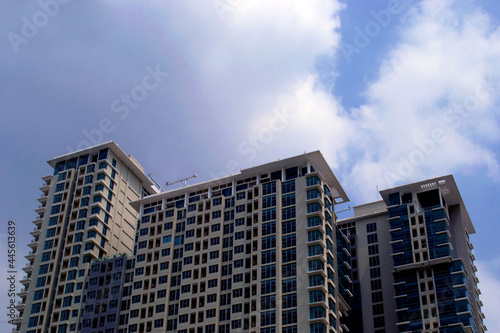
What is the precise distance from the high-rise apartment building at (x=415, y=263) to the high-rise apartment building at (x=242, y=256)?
0.22 m

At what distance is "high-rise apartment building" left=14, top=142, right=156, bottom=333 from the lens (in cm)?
12631

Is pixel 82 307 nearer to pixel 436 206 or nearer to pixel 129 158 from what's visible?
pixel 129 158

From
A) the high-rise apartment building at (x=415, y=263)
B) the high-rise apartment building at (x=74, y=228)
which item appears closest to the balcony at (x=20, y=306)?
the high-rise apartment building at (x=74, y=228)

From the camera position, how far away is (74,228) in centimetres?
13488

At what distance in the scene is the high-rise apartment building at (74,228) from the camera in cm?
12631

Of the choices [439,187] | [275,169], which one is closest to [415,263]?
[439,187]

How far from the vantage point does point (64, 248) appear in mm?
133000

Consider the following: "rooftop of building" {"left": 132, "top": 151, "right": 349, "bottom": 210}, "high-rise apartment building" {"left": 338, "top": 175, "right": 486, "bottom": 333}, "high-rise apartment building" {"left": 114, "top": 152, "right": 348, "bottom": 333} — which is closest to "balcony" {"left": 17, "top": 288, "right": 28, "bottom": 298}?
"high-rise apartment building" {"left": 114, "top": 152, "right": 348, "bottom": 333}

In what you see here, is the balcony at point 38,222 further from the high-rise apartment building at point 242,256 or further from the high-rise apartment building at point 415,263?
the high-rise apartment building at point 415,263

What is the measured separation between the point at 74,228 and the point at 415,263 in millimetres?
66814

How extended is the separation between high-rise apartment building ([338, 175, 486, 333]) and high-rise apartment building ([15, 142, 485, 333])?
22 cm

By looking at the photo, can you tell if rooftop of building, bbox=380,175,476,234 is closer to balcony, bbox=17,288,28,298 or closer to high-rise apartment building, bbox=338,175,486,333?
high-rise apartment building, bbox=338,175,486,333

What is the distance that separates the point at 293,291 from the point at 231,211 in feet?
74.2

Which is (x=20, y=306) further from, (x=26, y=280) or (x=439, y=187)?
(x=439, y=187)
